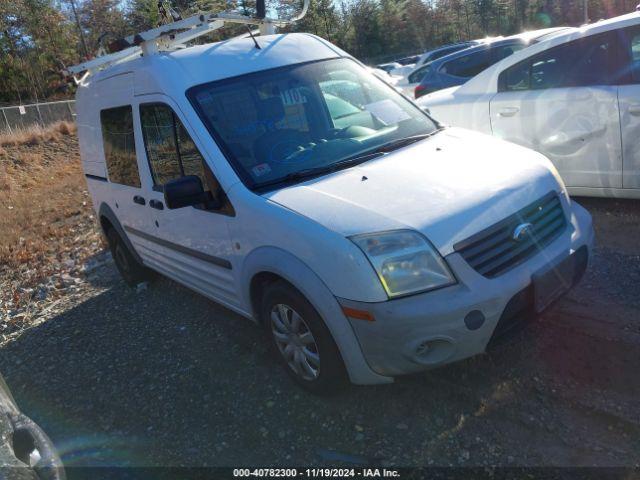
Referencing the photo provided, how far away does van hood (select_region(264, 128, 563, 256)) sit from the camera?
9.30 ft

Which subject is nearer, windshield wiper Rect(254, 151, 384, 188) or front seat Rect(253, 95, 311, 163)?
windshield wiper Rect(254, 151, 384, 188)

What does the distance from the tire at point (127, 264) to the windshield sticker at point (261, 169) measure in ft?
8.42

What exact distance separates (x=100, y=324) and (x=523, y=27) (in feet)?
114

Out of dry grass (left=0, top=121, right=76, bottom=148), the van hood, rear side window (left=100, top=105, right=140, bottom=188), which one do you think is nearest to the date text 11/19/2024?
the van hood

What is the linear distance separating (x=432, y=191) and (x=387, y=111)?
1.18m

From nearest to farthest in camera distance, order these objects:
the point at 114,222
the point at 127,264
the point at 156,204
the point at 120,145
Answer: the point at 156,204 < the point at 120,145 < the point at 114,222 < the point at 127,264

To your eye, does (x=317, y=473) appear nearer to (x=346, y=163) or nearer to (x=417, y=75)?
(x=346, y=163)

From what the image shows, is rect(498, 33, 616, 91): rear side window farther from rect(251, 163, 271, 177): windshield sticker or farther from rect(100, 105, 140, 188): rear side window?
rect(100, 105, 140, 188): rear side window

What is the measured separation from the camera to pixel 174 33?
4465mm

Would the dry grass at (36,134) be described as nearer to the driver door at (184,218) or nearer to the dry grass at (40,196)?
the dry grass at (40,196)

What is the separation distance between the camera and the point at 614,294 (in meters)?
3.89

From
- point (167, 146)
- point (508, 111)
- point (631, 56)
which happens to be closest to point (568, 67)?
point (631, 56)

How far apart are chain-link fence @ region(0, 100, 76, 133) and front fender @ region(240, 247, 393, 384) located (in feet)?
66.9

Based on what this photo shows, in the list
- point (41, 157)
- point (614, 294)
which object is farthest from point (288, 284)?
point (41, 157)
